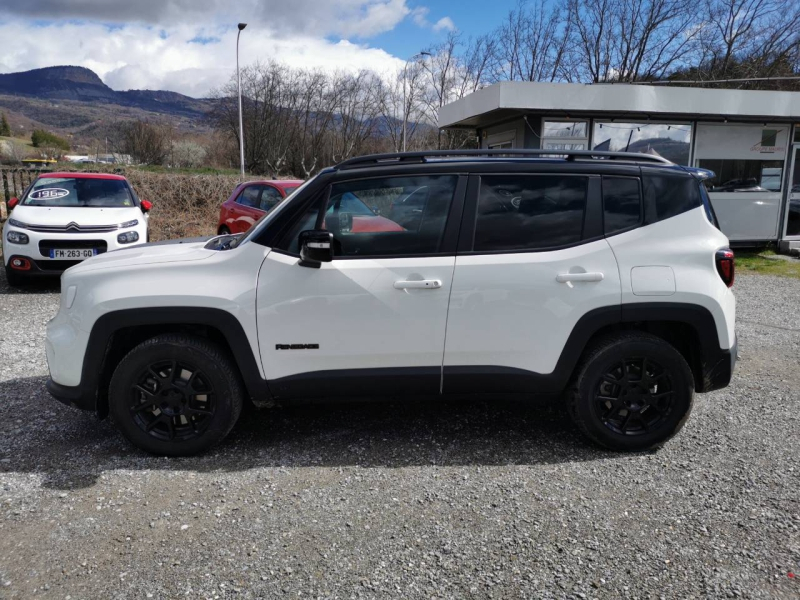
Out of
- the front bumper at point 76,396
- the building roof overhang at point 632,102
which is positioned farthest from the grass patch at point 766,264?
the front bumper at point 76,396

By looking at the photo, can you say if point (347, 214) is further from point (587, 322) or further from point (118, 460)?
point (118, 460)

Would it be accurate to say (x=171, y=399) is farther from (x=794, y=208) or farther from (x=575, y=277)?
(x=794, y=208)

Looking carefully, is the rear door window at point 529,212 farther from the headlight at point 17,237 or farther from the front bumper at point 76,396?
the headlight at point 17,237

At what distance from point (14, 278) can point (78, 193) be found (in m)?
1.79

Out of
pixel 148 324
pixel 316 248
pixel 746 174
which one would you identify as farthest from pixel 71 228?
pixel 746 174

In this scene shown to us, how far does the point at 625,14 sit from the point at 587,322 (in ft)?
138

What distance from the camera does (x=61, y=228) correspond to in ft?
30.1

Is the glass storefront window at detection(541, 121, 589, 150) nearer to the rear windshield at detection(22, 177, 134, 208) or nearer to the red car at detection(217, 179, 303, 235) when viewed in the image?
the red car at detection(217, 179, 303, 235)

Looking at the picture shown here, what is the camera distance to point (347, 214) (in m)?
3.89

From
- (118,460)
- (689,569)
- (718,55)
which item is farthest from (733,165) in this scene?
(718,55)

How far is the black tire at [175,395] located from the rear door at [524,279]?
4.55 ft

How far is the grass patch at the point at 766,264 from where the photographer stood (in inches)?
480

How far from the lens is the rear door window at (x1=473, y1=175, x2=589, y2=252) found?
382 cm

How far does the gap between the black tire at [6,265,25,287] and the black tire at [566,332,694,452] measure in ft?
29.1
